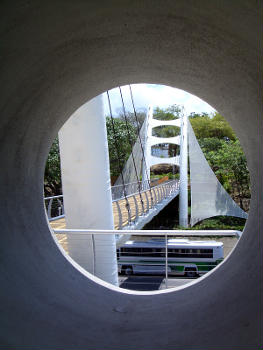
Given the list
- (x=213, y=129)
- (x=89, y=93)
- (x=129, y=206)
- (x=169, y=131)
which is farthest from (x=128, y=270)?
(x=169, y=131)

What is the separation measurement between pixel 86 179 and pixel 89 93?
167 cm

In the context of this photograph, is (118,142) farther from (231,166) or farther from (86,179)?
(86,179)

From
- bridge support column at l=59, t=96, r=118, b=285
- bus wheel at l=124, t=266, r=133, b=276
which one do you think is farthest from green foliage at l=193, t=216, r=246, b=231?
bridge support column at l=59, t=96, r=118, b=285

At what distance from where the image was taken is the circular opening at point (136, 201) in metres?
4.28

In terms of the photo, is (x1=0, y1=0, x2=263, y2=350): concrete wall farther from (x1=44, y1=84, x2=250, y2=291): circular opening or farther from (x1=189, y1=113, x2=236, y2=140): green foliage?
(x1=189, y1=113, x2=236, y2=140): green foliage

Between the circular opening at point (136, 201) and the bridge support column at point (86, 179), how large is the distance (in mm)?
13

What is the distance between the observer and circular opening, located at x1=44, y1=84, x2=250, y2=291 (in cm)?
428

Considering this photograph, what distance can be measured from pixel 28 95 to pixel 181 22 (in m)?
1.05

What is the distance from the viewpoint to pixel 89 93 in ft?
9.25

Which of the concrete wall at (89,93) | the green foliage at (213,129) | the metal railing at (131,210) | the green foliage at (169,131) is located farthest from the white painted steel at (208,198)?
the green foliage at (169,131)

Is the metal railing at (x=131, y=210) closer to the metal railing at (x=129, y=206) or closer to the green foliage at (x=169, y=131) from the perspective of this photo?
the metal railing at (x=129, y=206)

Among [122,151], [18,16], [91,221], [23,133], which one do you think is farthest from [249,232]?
[122,151]

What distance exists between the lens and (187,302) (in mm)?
2352

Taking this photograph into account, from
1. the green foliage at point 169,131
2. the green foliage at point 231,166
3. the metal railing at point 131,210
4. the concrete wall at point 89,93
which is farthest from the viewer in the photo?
the green foliage at point 169,131
